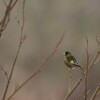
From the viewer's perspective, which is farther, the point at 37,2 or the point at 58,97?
the point at 37,2

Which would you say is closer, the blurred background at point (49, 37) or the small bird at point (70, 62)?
the small bird at point (70, 62)

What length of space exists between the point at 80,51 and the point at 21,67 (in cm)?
185

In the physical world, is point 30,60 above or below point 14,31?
below

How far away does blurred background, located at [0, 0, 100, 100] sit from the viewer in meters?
15.4

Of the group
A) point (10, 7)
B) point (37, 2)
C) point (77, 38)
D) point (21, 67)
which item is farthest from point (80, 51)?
point (10, 7)

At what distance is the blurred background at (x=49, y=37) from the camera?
15.4 metres

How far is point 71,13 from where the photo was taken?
1769cm

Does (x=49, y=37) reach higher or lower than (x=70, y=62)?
lower

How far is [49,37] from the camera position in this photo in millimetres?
16938

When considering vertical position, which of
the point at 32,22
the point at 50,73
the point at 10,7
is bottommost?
the point at 50,73

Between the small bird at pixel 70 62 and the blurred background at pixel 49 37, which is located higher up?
the small bird at pixel 70 62

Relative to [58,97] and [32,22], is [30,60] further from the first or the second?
[58,97]

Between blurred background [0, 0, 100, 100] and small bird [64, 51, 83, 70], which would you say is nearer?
small bird [64, 51, 83, 70]

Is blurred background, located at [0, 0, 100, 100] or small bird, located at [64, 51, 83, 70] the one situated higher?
small bird, located at [64, 51, 83, 70]
